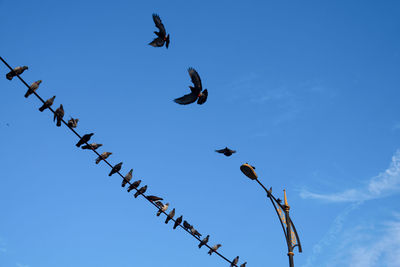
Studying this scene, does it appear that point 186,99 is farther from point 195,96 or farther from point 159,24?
point 159,24

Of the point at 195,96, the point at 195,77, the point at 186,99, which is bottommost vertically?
the point at 186,99

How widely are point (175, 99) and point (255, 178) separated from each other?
8.18 ft

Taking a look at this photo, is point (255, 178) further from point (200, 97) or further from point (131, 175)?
point (131, 175)

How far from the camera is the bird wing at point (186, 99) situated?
10.2 meters

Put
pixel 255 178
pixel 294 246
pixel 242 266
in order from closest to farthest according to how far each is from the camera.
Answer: pixel 294 246
pixel 255 178
pixel 242 266

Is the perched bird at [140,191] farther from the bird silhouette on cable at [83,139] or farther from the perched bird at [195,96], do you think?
the perched bird at [195,96]

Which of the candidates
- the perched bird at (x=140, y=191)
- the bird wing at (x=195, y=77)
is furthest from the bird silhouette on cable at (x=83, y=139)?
the bird wing at (x=195, y=77)

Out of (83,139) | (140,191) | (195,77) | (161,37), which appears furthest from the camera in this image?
(161,37)

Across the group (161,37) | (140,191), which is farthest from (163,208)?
(161,37)

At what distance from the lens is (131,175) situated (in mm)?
11570

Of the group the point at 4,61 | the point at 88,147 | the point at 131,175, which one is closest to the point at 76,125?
the point at 88,147

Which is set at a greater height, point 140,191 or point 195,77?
point 195,77

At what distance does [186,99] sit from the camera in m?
10.3

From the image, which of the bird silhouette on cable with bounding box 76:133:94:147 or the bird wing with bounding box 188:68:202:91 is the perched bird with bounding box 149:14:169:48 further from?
the bird silhouette on cable with bounding box 76:133:94:147
